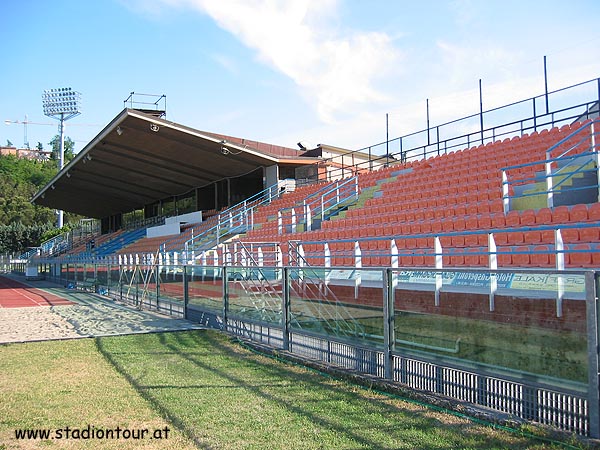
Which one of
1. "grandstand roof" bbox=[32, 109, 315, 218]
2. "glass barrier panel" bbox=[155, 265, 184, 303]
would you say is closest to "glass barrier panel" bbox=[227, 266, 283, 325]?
"glass barrier panel" bbox=[155, 265, 184, 303]

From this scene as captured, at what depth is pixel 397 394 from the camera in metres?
5.51

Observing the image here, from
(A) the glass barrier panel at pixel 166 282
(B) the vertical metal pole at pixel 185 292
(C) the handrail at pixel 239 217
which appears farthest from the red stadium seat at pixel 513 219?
(C) the handrail at pixel 239 217

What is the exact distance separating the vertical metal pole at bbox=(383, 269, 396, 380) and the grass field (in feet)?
1.47

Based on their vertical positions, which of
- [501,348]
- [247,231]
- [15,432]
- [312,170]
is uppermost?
[312,170]

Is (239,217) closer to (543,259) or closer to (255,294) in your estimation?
(255,294)

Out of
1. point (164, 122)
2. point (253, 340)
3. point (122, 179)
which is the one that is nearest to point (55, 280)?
point (122, 179)

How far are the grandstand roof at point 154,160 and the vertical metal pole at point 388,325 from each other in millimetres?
18153

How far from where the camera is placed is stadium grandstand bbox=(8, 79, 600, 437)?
450 centimetres

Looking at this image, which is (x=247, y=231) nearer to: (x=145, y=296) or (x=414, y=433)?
(x=145, y=296)

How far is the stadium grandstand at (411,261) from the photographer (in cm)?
450

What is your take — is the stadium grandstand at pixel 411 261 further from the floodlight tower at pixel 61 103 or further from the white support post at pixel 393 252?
the floodlight tower at pixel 61 103

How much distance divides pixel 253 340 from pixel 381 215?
704 centimetres

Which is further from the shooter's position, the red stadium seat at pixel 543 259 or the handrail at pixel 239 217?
the handrail at pixel 239 217

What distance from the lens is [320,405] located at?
5.17m
